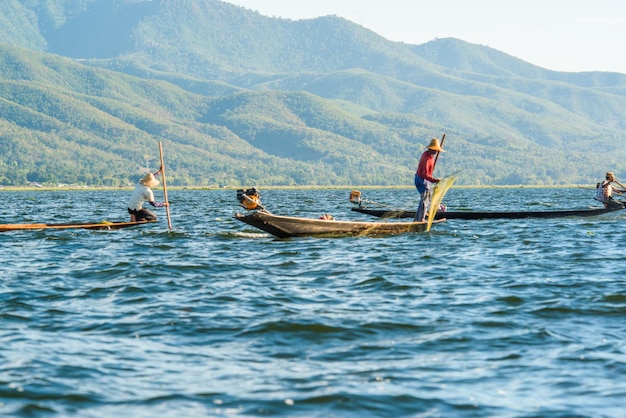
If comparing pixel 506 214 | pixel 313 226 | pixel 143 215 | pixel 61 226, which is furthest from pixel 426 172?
pixel 61 226

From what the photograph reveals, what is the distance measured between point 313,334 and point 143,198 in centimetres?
1838

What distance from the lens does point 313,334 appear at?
44.4 ft

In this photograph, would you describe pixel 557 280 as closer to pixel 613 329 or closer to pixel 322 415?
pixel 613 329

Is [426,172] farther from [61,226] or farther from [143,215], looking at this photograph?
[61,226]

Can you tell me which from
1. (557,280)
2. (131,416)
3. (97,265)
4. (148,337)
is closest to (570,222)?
(557,280)

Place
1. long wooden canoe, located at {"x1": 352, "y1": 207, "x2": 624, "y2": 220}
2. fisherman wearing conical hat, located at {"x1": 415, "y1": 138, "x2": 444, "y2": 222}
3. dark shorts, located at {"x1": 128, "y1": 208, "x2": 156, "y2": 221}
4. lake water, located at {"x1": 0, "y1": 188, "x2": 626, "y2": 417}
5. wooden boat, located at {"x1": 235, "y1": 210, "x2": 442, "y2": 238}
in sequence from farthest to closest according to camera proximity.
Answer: long wooden canoe, located at {"x1": 352, "y1": 207, "x2": 624, "y2": 220}, dark shorts, located at {"x1": 128, "y1": 208, "x2": 156, "y2": 221}, fisherman wearing conical hat, located at {"x1": 415, "y1": 138, "x2": 444, "y2": 222}, wooden boat, located at {"x1": 235, "y1": 210, "x2": 442, "y2": 238}, lake water, located at {"x1": 0, "y1": 188, "x2": 626, "y2": 417}

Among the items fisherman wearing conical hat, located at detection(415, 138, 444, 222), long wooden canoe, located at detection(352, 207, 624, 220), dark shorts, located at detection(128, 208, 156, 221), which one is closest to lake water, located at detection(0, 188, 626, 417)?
fisherman wearing conical hat, located at detection(415, 138, 444, 222)

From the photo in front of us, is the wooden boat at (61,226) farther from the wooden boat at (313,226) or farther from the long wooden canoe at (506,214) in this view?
the long wooden canoe at (506,214)

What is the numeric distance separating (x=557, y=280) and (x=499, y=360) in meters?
7.71

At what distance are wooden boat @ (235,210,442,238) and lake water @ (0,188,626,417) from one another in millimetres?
2452

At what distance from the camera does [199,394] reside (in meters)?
10.4

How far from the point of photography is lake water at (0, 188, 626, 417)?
10.3 m

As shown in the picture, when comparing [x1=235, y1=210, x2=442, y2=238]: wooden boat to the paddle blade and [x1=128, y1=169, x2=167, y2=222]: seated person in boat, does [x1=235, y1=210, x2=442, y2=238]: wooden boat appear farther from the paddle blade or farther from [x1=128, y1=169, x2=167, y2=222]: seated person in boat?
[x1=128, y1=169, x2=167, y2=222]: seated person in boat

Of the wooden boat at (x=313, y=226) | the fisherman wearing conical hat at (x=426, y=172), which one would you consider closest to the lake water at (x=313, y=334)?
the wooden boat at (x=313, y=226)
